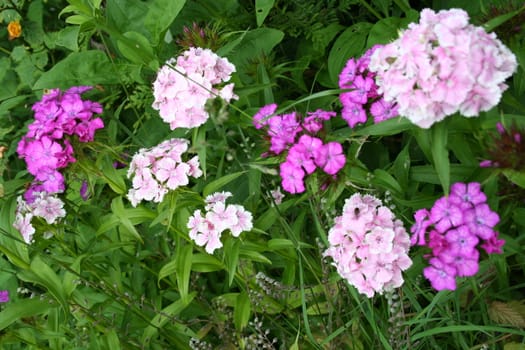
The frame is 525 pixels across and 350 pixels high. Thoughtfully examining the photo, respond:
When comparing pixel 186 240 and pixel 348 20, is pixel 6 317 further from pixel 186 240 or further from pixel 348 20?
pixel 348 20

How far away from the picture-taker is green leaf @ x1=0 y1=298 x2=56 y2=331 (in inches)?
79.7

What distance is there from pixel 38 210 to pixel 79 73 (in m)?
0.58

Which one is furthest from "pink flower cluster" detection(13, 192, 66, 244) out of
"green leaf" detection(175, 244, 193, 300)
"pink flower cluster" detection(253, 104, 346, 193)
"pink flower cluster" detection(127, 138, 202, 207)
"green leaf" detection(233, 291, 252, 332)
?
"pink flower cluster" detection(253, 104, 346, 193)

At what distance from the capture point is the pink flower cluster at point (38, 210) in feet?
6.96

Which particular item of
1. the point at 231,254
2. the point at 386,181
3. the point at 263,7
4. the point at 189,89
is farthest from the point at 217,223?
the point at 263,7

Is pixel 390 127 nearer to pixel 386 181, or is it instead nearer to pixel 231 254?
pixel 386 181

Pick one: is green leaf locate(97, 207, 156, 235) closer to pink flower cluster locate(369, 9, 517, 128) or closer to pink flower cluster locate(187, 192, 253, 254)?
pink flower cluster locate(187, 192, 253, 254)

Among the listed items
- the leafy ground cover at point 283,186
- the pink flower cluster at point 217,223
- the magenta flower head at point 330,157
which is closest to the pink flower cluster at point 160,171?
the leafy ground cover at point 283,186

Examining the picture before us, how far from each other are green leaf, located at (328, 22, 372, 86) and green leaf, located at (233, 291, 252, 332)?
84 centimetres

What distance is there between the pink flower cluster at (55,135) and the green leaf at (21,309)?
36 centimetres

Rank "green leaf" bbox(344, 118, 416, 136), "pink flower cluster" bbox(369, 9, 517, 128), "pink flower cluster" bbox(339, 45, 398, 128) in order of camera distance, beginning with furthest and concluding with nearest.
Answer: "pink flower cluster" bbox(339, 45, 398, 128), "green leaf" bbox(344, 118, 416, 136), "pink flower cluster" bbox(369, 9, 517, 128)

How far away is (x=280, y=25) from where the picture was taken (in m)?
2.58

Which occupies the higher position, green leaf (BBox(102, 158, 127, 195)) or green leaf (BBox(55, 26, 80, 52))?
green leaf (BBox(55, 26, 80, 52))

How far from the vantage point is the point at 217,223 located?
76.4 inches
